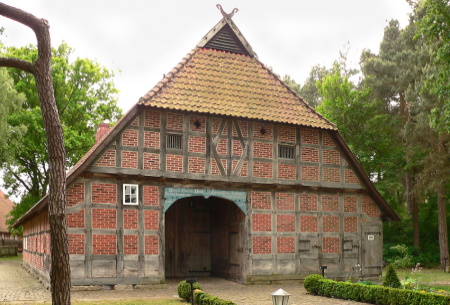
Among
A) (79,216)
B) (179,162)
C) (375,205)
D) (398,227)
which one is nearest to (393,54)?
(398,227)

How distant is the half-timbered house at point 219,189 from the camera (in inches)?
589

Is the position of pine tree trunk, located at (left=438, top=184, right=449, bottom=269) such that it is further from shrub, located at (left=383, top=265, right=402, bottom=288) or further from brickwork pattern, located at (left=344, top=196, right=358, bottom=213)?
shrub, located at (left=383, top=265, right=402, bottom=288)

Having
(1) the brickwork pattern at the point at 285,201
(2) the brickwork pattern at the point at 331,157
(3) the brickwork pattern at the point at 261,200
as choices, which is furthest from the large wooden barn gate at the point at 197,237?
(2) the brickwork pattern at the point at 331,157

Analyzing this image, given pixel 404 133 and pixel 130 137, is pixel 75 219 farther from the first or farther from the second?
pixel 404 133

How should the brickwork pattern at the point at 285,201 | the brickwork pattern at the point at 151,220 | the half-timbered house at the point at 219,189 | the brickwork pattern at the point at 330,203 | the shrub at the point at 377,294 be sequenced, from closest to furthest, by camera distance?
the shrub at the point at 377,294
the half-timbered house at the point at 219,189
the brickwork pattern at the point at 151,220
the brickwork pattern at the point at 285,201
the brickwork pattern at the point at 330,203

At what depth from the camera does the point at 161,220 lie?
51.2 ft

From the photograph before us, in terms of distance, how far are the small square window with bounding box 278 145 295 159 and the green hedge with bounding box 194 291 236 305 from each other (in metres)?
7.08

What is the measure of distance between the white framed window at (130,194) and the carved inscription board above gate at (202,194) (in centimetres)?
91

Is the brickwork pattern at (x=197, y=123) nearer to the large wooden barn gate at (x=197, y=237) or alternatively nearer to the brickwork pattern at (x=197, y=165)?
the brickwork pattern at (x=197, y=165)

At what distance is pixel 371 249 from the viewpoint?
1875cm

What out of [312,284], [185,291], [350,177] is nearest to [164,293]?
[185,291]

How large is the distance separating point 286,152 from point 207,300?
7.91 m

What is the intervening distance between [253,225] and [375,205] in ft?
17.3

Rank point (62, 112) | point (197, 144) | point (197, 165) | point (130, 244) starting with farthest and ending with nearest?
point (62, 112) → point (197, 144) → point (197, 165) → point (130, 244)
